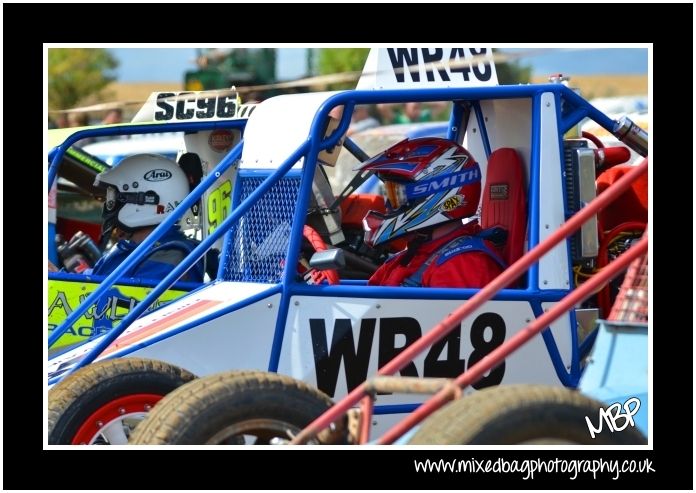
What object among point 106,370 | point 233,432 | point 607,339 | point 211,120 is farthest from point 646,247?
point 211,120

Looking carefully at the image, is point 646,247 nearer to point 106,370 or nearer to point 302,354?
point 302,354

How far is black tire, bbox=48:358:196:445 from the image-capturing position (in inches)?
186

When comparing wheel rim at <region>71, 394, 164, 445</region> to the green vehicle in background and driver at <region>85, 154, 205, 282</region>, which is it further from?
the green vehicle in background

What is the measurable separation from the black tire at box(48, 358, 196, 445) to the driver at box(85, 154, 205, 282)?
292cm

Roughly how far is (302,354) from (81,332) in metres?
2.72

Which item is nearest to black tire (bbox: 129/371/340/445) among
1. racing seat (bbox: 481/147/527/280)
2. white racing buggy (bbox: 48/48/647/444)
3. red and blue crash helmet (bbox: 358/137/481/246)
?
white racing buggy (bbox: 48/48/647/444)

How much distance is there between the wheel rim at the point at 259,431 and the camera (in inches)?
162

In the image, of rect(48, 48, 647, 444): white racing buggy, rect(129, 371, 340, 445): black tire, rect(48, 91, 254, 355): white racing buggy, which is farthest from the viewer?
rect(48, 91, 254, 355): white racing buggy

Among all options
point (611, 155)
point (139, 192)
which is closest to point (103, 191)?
point (139, 192)

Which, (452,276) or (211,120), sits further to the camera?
(211,120)

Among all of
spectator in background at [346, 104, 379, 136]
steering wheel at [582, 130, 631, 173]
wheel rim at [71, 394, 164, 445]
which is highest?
spectator in background at [346, 104, 379, 136]

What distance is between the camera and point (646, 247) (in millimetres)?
4062

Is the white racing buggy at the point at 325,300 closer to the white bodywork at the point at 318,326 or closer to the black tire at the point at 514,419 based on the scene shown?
the white bodywork at the point at 318,326

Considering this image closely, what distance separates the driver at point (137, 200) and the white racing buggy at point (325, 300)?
2.01 m
